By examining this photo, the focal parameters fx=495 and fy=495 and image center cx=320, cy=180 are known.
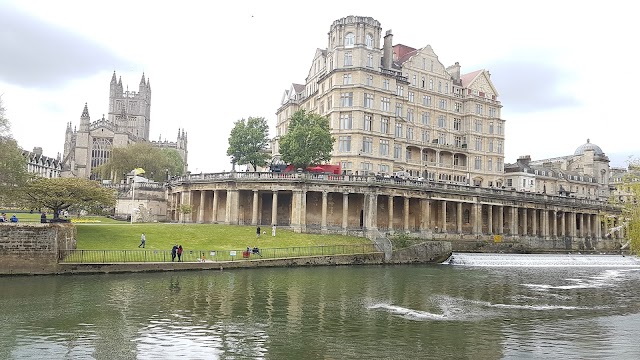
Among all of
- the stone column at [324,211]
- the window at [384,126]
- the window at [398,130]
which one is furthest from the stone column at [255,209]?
the window at [398,130]

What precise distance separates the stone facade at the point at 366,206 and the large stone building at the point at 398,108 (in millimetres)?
9604

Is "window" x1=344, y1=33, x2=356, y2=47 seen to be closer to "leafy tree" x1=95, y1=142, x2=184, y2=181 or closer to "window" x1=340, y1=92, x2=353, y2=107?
"window" x1=340, y1=92, x2=353, y2=107

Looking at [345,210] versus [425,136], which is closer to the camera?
[345,210]

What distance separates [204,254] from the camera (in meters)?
46.7

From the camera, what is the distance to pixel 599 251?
9325cm

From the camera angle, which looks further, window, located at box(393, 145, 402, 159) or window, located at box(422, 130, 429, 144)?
window, located at box(422, 130, 429, 144)

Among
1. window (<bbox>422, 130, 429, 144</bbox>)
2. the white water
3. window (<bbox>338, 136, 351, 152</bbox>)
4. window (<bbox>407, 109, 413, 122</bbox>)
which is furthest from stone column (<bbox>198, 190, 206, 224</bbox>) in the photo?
window (<bbox>422, 130, 429, 144</bbox>)

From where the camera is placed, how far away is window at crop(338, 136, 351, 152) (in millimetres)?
83312

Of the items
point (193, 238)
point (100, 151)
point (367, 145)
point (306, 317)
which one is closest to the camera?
point (306, 317)

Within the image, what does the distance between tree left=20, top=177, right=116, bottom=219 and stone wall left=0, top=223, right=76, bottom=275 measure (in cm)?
690

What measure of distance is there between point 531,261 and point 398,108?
117ft

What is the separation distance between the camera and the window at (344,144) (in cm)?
8331

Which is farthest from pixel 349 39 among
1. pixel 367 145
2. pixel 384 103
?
pixel 367 145

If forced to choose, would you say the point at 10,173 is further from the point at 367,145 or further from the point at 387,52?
the point at 387,52
